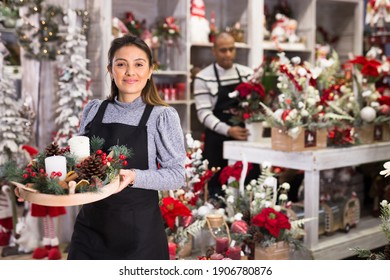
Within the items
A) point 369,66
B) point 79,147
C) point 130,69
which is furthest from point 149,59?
point 369,66

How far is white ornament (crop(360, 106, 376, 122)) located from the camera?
383 centimetres

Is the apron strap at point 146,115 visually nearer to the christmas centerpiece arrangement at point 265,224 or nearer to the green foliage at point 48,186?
the green foliage at point 48,186

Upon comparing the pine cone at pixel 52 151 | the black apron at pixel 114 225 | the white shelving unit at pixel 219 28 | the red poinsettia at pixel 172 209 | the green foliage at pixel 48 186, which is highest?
the white shelving unit at pixel 219 28

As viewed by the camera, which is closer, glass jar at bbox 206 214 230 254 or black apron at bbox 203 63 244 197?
glass jar at bbox 206 214 230 254

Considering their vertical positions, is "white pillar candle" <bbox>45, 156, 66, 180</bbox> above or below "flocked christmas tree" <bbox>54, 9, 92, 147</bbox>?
below

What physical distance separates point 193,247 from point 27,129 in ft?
5.26

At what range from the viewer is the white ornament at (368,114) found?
383cm

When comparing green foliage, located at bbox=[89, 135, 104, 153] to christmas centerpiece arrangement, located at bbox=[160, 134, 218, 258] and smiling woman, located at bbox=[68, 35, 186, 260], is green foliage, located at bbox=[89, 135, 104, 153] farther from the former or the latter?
christmas centerpiece arrangement, located at bbox=[160, 134, 218, 258]

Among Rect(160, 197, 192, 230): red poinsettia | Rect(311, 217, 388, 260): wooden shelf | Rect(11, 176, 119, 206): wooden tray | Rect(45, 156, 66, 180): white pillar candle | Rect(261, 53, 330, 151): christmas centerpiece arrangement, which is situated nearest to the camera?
Rect(11, 176, 119, 206): wooden tray

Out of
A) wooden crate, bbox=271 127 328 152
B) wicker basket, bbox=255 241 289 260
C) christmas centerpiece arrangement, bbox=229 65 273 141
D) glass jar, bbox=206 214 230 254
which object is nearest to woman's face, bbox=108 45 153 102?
glass jar, bbox=206 214 230 254

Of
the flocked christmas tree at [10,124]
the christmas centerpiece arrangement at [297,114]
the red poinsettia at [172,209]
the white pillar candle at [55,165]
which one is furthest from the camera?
the flocked christmas tree at [10,124]

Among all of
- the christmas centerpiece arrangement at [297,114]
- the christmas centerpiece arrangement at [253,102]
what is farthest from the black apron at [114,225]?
the christmas centerpiece arrangement at [253,102]

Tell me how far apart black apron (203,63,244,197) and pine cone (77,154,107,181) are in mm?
2706

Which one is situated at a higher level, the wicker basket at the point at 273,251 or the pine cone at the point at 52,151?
the pine cone at the point at 52,151
